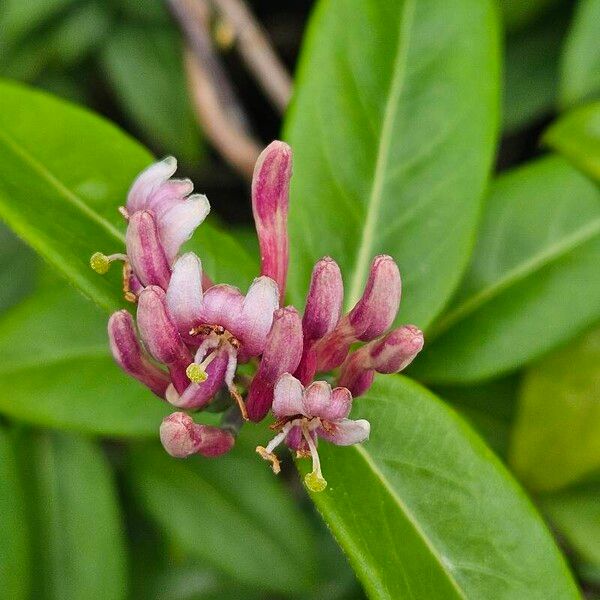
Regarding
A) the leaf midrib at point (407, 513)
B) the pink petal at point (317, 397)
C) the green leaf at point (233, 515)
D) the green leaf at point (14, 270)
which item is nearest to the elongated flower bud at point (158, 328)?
the pink petal at point (317, 397)

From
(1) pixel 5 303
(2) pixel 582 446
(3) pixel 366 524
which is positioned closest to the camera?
(3) pixel 366 524

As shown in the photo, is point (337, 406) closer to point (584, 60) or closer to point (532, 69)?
point (584, 60)

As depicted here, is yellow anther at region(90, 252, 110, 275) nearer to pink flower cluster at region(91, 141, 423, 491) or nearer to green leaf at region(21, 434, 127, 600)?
pink flower cluster at region(91, 141, 423, 491)

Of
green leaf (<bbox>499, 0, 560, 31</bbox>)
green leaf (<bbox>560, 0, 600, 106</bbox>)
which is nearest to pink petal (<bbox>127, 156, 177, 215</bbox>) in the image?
green leaf (<bbox>560, 0, 600, 106</bbox>)

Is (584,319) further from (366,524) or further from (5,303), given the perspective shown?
(5,303)

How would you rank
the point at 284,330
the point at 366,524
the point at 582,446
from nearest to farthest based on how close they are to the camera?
1. the point at 284,330
2. the point at 366,524
3. the point at 582,446

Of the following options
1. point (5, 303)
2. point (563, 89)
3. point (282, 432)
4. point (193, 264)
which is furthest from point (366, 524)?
point (5, 303)

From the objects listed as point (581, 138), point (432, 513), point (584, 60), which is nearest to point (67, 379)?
point (432, 513)
